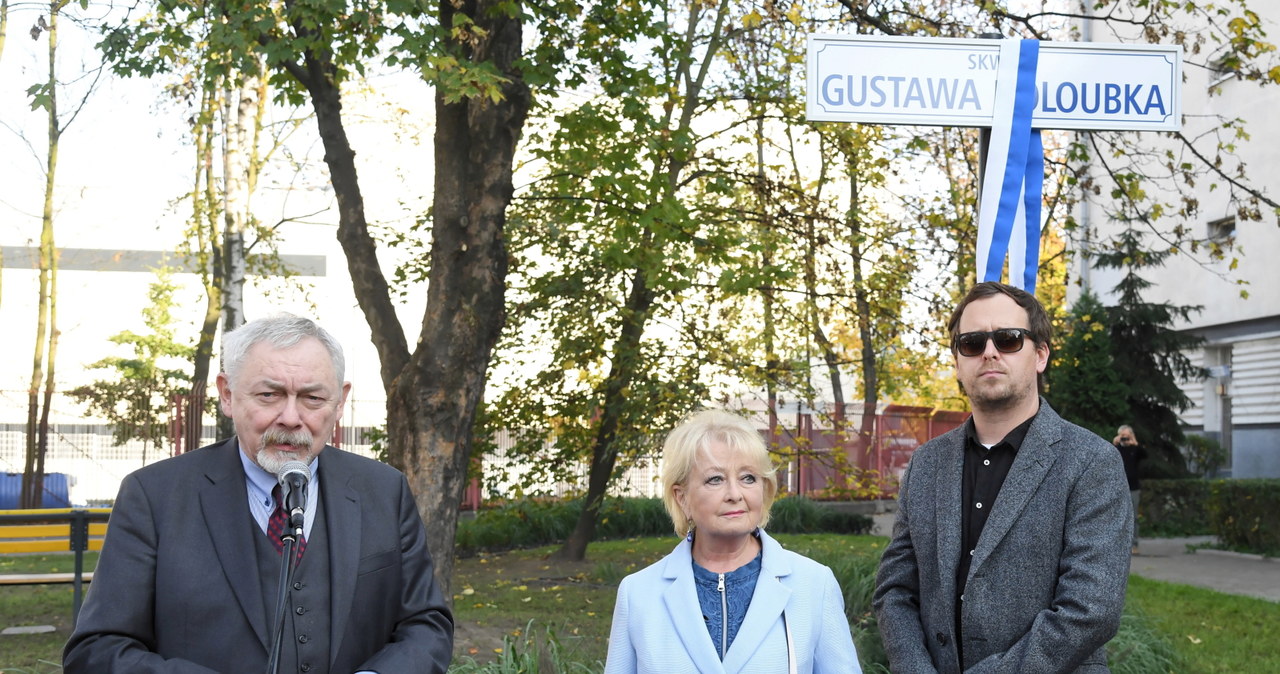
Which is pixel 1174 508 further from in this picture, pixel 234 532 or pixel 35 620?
pixel 234 532

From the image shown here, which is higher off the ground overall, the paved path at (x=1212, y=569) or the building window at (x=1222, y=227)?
the building window at (x=1222, y=227)

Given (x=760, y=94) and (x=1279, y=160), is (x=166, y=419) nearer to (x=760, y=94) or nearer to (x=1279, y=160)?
(x=760, y=94)

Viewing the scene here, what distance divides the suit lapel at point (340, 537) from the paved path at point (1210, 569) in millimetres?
9918

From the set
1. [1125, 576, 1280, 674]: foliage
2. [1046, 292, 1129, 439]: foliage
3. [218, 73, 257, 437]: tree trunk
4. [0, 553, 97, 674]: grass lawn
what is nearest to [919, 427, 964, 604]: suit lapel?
[0, 553, 97, 674]: grass lawn

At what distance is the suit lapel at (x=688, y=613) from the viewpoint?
312 cm

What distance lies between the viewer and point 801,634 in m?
3.18

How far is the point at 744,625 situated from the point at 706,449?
469 mm

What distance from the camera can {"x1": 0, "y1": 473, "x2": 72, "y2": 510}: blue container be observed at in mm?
21109

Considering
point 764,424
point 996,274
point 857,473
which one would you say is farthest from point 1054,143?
point 996,274

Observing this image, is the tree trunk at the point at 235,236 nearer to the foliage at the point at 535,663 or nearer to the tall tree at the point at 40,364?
the tall tree at the point at 40,364

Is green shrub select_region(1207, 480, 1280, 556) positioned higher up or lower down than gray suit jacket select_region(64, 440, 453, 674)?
lower down

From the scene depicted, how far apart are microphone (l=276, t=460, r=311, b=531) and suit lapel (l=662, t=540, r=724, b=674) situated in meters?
1.04

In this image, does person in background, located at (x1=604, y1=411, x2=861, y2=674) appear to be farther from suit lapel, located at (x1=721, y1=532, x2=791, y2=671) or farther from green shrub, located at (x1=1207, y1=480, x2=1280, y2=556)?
green shrub, located at (x1=1207, y1=480, x2=1280, y2=556)

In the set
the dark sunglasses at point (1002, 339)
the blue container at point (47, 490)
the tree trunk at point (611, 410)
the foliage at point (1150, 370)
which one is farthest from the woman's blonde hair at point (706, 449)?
the blue container at point (47, 490)
